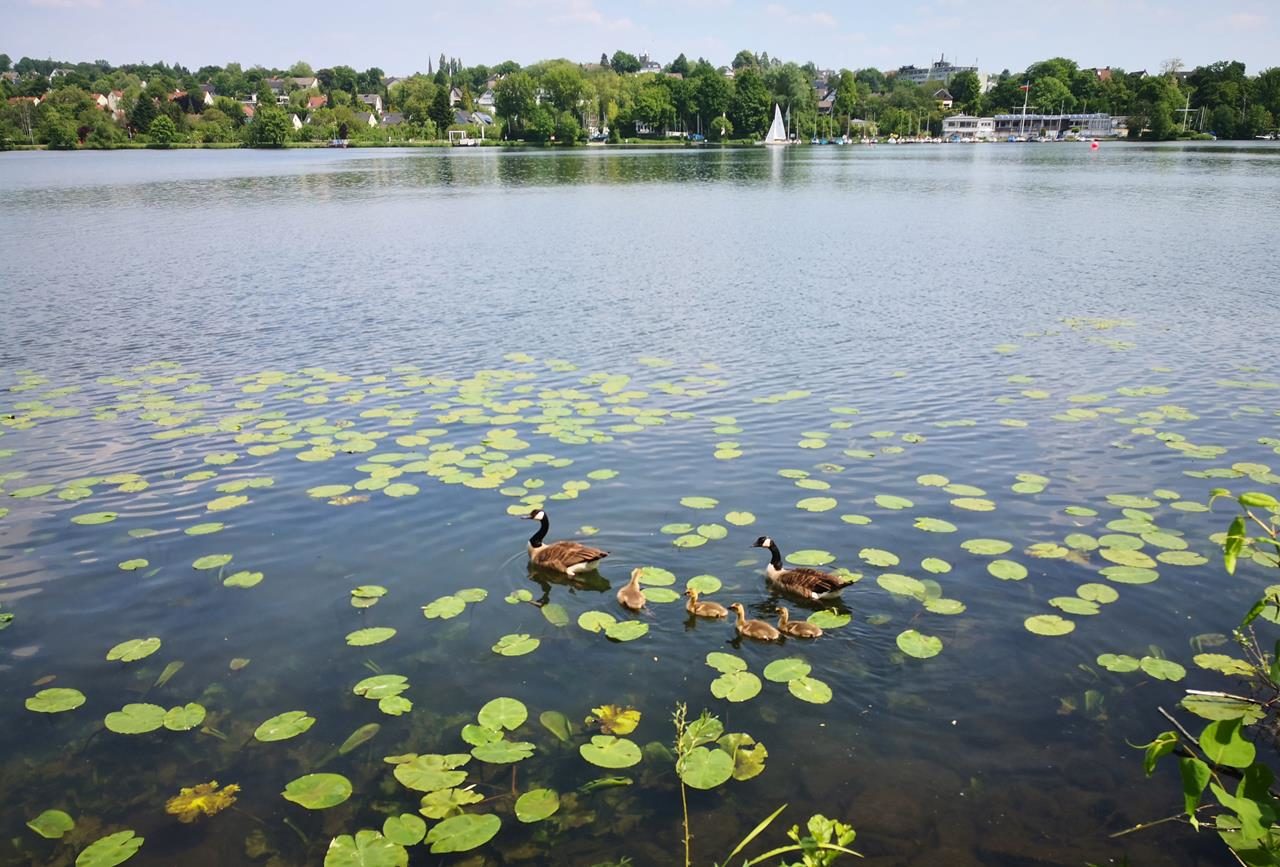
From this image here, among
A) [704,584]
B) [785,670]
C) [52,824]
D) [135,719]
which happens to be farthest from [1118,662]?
[52,824]

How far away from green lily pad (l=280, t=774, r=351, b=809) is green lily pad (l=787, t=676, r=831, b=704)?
160 inches

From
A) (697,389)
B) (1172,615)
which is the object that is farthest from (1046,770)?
(697,389)

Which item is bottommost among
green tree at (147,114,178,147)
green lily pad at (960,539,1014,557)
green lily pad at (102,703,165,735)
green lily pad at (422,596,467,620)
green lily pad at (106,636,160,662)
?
green lily pad at (102,703,165,735)

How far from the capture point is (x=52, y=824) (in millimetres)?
6871

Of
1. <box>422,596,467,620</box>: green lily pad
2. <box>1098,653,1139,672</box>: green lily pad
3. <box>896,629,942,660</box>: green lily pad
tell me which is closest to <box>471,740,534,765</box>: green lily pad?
<box>422,596,467,620</box>: green lily pad

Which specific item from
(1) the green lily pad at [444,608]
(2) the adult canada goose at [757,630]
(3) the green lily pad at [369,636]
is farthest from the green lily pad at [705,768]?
(3) the green lily pad at [369,636]

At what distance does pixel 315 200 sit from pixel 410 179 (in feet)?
86.9

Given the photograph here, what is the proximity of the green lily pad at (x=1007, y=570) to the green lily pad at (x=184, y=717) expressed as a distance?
8.70 m

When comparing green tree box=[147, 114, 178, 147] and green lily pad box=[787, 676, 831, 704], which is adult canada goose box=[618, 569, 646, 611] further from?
green tree box=[147, 114, 178, 147]

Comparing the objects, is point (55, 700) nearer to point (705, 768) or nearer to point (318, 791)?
point (318, 791)

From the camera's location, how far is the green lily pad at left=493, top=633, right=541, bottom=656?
354 inches

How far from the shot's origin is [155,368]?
2008cm

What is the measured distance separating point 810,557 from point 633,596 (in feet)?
7.93

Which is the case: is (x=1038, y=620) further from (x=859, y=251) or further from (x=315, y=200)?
(x=315, y=200)
